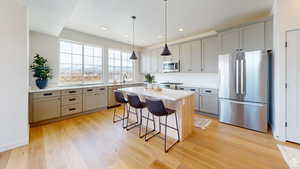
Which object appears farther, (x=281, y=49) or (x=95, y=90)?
(x=95, y=90)

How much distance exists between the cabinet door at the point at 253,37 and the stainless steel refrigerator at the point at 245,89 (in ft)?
0.89

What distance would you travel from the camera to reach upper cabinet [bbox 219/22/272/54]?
9.62 feet

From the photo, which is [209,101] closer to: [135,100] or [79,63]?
[135,100]

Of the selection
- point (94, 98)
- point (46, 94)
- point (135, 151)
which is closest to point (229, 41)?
point (135, 151)

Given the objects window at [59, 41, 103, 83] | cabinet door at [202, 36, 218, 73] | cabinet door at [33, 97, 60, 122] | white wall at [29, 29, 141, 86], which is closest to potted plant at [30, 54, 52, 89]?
white wall at [29, 29, 141, 86]

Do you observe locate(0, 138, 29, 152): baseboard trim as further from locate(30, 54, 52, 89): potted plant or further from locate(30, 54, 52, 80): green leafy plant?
locate(30, 54, 52, 80): green leafy plant

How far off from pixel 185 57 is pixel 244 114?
2.58 m

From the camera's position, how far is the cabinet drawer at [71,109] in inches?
143

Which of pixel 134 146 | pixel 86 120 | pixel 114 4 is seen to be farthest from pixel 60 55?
pixel 134 146

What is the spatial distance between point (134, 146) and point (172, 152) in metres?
0.70

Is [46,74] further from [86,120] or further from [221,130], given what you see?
[221,130]

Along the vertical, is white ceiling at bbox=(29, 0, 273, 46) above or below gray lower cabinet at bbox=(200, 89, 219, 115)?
above

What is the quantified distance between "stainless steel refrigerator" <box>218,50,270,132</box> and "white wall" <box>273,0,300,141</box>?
28 cm

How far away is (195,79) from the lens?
480 cm
